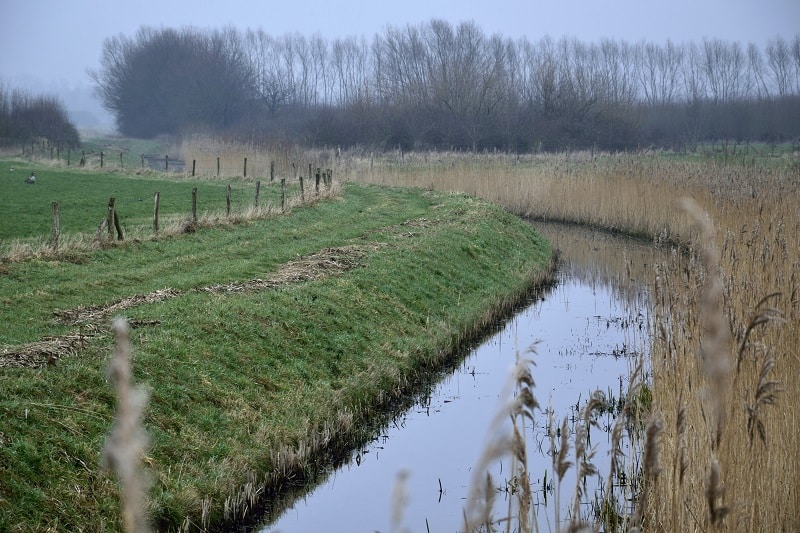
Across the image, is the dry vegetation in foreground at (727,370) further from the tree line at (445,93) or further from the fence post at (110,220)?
the tree line at (445,93)

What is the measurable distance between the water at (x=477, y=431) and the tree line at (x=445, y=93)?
131 ft

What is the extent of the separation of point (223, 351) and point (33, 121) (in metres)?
66.6

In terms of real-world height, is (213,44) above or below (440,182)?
above

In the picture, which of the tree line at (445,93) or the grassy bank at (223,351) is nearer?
the grassy bank at (223,351)

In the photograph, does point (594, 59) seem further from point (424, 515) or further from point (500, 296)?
point (424, 515)

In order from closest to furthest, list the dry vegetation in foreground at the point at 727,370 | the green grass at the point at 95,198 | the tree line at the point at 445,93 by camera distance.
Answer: the dry vegetation in foreground at the point at 727,370
the green grass at the point at 95,198
the tree line at the point at 445,93

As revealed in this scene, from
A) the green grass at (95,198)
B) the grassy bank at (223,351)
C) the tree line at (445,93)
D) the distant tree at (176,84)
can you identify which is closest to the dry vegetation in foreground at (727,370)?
the grassy bank at (223,351)

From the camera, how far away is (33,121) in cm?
6956

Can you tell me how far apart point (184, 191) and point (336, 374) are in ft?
74.9

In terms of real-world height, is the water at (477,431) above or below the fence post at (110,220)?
below

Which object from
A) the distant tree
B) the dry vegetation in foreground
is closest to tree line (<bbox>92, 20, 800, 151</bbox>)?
the distant tree

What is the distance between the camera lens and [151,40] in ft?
327

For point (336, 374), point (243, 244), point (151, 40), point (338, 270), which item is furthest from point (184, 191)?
point (151, 40)

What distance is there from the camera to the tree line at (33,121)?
63969 millimetres
